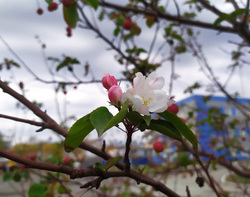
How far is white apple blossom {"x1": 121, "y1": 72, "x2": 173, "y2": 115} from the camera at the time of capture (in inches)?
19.3

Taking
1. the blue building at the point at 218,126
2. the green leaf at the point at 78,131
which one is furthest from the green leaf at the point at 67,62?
the green leaf at the point at 78,131

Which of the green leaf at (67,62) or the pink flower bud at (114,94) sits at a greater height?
the green leaf at (67,62)

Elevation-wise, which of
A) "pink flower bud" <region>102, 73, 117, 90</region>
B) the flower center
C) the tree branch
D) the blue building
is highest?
the blue building

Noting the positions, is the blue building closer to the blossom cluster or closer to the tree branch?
the tree branch

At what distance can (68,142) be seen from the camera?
51 centimetres

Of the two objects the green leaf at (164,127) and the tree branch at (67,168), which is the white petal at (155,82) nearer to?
the green leaf at (164,127)

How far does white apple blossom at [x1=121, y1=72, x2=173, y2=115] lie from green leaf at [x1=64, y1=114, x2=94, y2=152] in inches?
3.5

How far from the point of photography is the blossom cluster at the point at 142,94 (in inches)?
19.3

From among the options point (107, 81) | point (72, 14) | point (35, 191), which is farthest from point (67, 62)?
point (107, 81)

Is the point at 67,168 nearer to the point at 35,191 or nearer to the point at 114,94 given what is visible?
the point at 114,94

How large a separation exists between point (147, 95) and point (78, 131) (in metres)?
0.17

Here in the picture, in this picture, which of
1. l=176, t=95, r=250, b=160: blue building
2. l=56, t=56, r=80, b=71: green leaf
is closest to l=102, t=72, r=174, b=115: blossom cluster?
l=176, t=95, r=250, b=160: blue building

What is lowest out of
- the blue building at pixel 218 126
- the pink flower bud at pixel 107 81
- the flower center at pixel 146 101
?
the flower center at pixel 146 101

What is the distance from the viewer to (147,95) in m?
0.54
